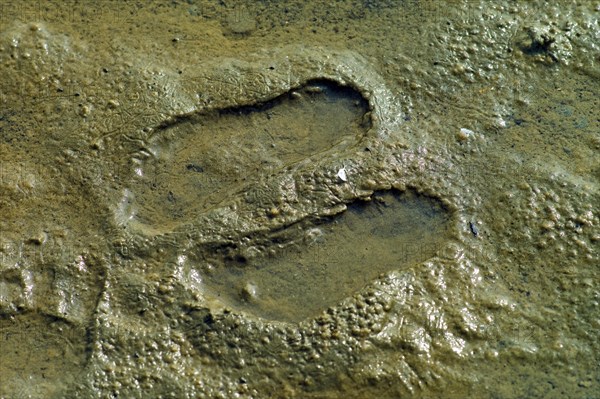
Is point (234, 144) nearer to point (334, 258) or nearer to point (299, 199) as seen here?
point (299, 199)

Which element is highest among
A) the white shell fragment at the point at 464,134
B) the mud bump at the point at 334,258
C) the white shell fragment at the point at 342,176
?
the white shell fragment at the point at 464,134

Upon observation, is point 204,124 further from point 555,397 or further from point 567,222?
point 555,397

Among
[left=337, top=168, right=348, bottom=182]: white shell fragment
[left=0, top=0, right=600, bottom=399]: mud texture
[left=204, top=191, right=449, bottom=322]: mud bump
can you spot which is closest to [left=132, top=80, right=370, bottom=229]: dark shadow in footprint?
[left=0, top=0, right=600, bottom=399]: mud texture

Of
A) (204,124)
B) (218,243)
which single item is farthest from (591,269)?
(204,124)

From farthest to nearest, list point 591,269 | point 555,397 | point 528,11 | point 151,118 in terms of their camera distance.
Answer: point 528,11 → point 151,118 → point 591,269 → point 555,397

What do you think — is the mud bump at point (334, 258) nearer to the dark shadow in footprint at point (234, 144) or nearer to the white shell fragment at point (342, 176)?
the white shell fragment at point (342, 176)

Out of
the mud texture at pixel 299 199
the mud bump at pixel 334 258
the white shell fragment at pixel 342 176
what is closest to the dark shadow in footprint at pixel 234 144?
the mud texture at pixel 299 199
